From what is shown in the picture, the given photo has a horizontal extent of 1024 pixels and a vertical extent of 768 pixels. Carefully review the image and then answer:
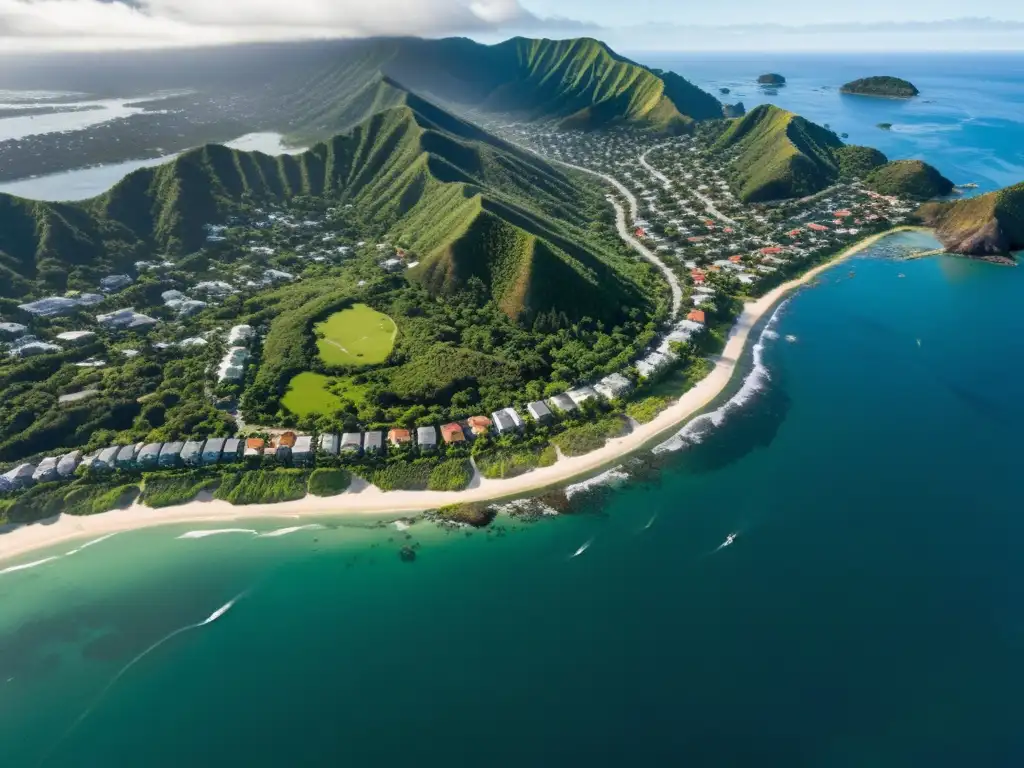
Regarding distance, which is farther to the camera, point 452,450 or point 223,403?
point 223,403

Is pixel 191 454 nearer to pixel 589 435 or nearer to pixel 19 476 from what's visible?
pixel 19 476

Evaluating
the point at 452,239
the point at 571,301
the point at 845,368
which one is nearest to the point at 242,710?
the point at 571,301

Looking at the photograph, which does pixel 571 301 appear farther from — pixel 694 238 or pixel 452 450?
pixel 694 238

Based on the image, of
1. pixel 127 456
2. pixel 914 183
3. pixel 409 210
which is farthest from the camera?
pixel 914 183

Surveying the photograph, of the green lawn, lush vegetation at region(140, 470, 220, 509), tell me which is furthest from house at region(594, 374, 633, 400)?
lush vegetation at region(140, 470, 220, 509)

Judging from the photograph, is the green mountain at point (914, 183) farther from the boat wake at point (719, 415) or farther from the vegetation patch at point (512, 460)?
the vegetation patch at point (512, 460)

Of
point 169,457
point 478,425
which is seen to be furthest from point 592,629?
point 169,457
